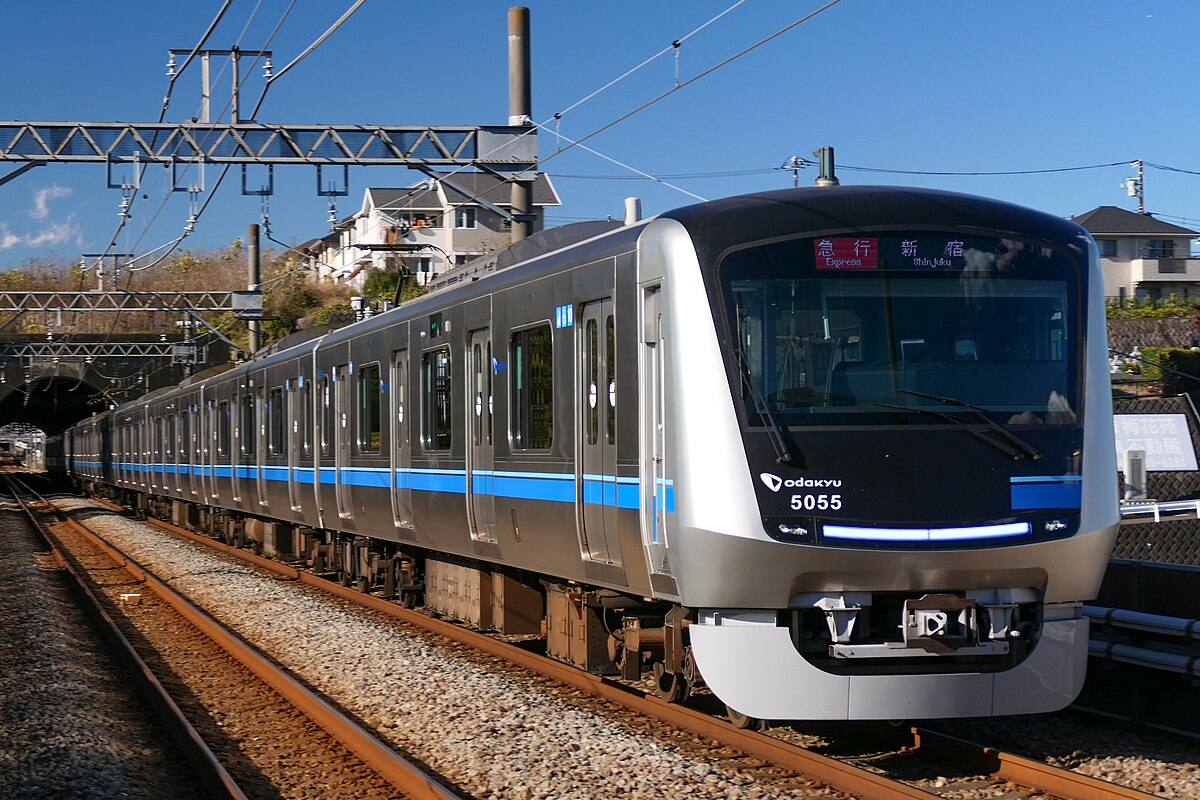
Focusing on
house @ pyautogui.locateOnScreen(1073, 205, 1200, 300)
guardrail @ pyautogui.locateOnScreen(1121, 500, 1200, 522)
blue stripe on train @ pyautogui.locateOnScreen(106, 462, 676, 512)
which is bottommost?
guardrail @ pyautogui.locateOnScreen(1121, 500, 1200, 522)

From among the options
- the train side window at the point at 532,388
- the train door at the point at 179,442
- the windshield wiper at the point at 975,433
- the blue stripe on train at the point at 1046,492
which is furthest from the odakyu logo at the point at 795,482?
the train door at the point at 179,442

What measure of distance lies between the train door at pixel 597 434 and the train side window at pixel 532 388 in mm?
573

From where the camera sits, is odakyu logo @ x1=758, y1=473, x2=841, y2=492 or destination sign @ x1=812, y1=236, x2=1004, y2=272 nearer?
odakyu logo @ x1=758, y1=473, x2=841, y2=492

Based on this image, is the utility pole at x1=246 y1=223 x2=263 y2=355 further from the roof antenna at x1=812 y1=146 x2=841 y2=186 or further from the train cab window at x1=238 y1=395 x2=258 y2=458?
the roof antenna at x1=812 y1=146 x2=841 y2=186

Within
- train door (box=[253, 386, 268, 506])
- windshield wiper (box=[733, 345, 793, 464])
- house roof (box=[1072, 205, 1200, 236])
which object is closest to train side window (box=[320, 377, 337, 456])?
train door (box=[253, 386, 268, 506])

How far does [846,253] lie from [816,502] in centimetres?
125

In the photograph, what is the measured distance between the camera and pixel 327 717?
8.84 meters

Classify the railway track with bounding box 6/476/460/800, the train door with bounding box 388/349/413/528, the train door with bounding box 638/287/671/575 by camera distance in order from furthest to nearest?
the train door with bounding box 388/349/413/528 → the railway track with bounding box 6/476/460/800 → the train door with bounding box 638/287/671/575

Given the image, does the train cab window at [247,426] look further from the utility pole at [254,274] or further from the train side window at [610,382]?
the utility pole at [254,274]

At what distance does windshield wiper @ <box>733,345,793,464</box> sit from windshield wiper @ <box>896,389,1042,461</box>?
632mm

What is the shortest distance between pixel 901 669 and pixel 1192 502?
454 cm

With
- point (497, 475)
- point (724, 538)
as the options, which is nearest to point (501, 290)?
point (497, 475)

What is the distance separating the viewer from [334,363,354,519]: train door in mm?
15048

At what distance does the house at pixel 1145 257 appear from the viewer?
5756cm
